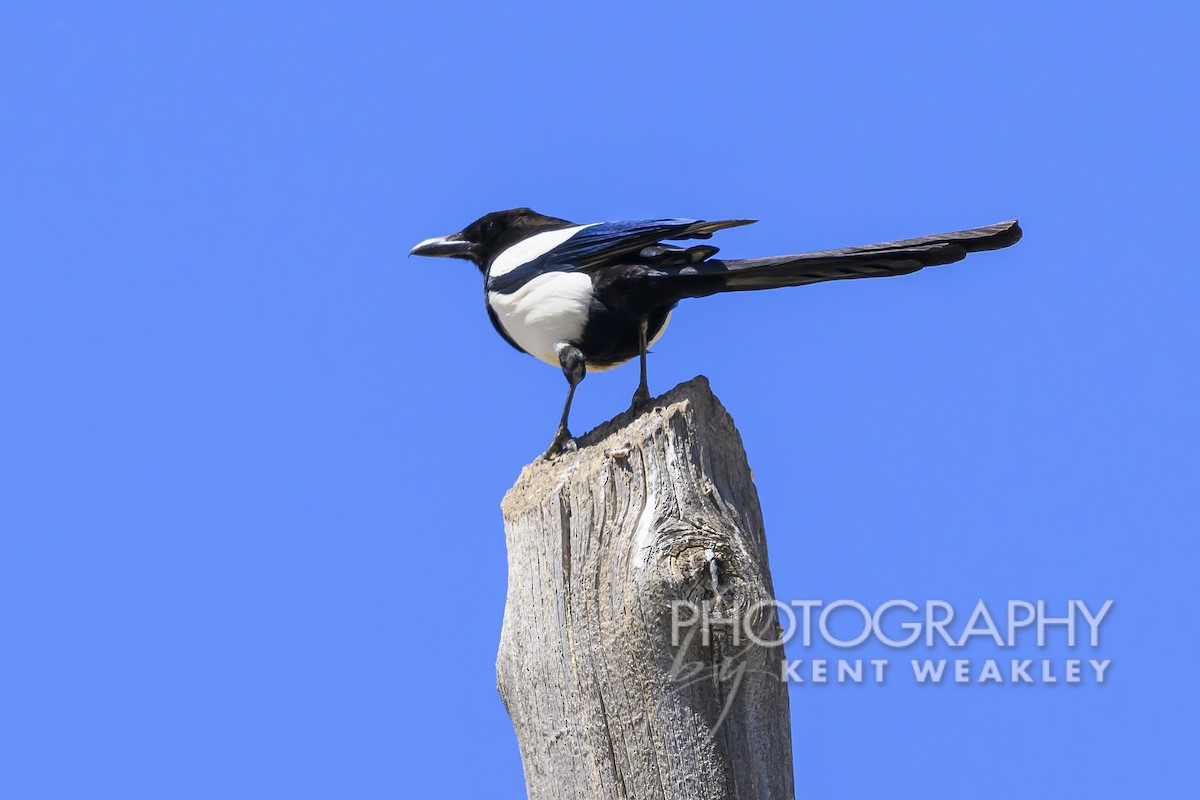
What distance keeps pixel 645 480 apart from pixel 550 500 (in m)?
0.31

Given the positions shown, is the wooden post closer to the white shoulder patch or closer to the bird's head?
the white shoulder patch

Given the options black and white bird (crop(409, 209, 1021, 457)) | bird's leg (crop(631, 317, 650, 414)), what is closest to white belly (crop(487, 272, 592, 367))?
black and white bird (crop(409, 209, 1021, 457))

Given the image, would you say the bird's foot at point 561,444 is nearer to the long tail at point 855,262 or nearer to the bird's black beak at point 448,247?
the long tail at point 855,262

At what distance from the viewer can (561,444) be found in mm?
4480

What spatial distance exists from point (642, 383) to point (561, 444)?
388 mm

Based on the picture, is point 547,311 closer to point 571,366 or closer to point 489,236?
point 571,366

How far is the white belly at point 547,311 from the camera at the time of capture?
4594 millimetres

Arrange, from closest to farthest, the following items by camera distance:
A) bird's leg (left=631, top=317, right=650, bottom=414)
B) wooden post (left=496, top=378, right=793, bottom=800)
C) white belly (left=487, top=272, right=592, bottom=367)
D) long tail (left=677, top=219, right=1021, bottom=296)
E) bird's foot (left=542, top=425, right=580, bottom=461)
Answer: wooden post (left=496, top=378, right=793, bottom=800) < long tail (left=677, top=219, right=1021, bottom=296) < bird's leg (left=631, top=317, right=650, bottom=414) < bird's foot (left=542, top=425, right=580, bottom=461) < white belly (left=487, top=272, right=592, bottom=367)

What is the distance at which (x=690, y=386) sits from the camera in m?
3.93

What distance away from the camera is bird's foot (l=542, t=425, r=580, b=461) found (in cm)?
436

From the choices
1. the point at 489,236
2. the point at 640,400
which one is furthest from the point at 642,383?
the point at 489,236

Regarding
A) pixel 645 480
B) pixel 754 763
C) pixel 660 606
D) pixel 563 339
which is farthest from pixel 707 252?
pixel 754 763

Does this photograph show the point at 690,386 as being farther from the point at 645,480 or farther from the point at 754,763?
the point at 754,763

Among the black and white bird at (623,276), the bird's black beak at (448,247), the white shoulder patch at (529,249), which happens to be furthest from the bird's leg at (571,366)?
the bird's black beak at (448,247)
